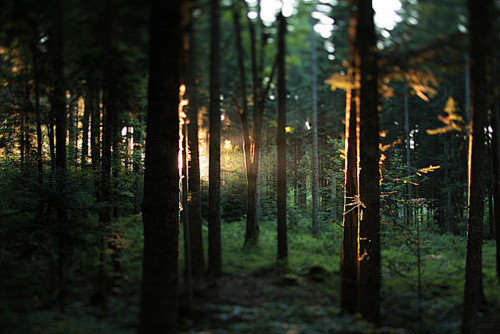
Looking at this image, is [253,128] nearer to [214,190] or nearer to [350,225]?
[214,190]

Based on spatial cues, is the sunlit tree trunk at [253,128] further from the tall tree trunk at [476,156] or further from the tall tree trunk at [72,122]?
the tall tree trunk at [476,156]

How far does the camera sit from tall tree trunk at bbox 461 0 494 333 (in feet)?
19.7

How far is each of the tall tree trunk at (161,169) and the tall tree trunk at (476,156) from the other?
5.26m

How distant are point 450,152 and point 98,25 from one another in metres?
38.0

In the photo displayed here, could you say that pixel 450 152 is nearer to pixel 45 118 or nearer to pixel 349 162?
pixel 349 162

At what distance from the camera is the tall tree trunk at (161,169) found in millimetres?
4594

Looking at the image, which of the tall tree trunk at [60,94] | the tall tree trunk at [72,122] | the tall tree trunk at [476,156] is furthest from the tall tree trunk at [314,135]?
the tall tree trunk at [60,94]

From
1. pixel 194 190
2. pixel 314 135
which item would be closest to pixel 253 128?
pixel 194 190

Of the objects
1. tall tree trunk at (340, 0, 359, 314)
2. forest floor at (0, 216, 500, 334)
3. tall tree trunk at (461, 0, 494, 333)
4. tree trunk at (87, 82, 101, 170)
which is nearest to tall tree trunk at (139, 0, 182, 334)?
forest floor at (0, 216, 500, 334)

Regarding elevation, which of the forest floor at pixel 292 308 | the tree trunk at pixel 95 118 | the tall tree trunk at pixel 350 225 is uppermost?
the tree trunk at pixel 95 118

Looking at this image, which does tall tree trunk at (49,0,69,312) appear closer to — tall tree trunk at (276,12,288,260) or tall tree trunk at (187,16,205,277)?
tall tree trunk at (187,16,205,277)

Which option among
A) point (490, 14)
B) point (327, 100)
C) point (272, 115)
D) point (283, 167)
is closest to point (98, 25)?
point (490, 14)

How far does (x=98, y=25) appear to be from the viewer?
5.50 m

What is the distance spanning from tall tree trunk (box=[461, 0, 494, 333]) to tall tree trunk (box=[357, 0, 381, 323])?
1799mm
